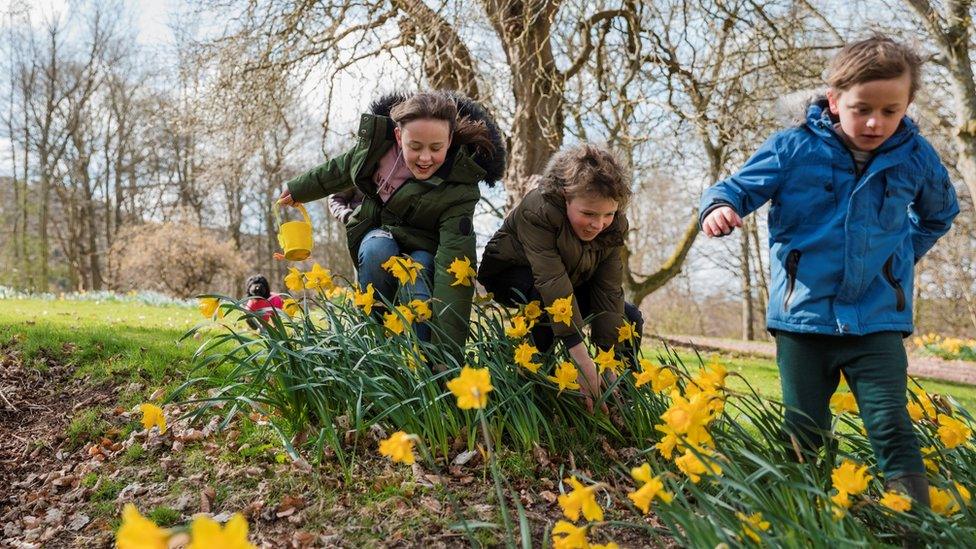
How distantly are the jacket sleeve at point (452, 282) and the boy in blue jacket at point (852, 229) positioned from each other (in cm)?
106

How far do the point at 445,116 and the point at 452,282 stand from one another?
692 millimetres

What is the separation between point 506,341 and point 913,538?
1485 mm

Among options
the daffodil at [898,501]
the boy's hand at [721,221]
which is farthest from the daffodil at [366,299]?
the daffodil at [898,501]

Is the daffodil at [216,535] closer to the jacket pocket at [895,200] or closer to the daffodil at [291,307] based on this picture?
the jacket pocket at [895,200]

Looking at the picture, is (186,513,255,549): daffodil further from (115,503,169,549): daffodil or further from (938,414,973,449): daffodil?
(938,414,973,449): daffodil

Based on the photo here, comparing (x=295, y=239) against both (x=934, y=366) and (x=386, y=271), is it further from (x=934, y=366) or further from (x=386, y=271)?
(x=934, y=366)

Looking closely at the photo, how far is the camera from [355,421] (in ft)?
7.49

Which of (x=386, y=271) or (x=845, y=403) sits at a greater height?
(x=386, y=271)

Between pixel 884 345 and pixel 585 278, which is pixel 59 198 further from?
pixel 884 345

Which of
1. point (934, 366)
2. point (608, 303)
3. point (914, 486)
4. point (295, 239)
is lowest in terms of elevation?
point (934, 366)

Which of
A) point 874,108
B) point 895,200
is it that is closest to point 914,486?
point 895,200

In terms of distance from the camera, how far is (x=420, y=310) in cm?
245

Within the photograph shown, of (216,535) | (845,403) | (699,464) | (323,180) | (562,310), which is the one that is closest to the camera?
(216,535)

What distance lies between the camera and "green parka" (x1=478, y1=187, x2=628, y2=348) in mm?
2381
